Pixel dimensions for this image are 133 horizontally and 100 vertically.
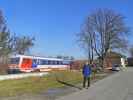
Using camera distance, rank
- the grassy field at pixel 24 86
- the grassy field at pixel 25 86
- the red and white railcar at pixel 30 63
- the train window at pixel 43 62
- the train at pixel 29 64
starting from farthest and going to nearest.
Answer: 1. the train window at pixel 43 62
2. the red and white railcar at pixel 30 63
3. the train at pixel 29 64
4. the grassy field at pixel 24 86
5. the grassy field at pixel 25 86

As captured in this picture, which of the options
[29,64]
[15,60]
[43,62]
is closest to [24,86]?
[15,60]

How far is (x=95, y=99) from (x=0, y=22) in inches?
1783

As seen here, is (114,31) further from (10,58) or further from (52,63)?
(10,58)

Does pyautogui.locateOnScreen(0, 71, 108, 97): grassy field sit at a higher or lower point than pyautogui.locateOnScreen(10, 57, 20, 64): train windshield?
lower

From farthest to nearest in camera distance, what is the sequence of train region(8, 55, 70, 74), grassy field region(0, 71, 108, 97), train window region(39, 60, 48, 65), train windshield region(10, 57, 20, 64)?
train window region(39, 60, 48, 65), train windshield region(10, 57, 20, 64), train region(8, 55, 70, 74), grassy field region(0, 71, 108, 97)

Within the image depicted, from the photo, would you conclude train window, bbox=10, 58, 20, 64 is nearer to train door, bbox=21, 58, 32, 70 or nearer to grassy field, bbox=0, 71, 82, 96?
train door, bbox=21, 58, 32, 70

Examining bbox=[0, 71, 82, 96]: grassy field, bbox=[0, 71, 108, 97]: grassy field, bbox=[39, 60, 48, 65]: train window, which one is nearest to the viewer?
bbox=[0, 71, 108, 97]: grassy field

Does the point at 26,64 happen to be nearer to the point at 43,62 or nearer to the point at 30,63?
the point at 30,63

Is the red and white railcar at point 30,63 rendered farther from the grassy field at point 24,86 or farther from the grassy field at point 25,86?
the grassy field at point 24,86

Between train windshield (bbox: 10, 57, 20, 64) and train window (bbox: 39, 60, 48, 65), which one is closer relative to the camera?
train windshield (bbox: 10, 57, 20, 64)

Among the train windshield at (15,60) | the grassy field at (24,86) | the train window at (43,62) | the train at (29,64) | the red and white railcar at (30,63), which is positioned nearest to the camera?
the grassy field at (24,86)

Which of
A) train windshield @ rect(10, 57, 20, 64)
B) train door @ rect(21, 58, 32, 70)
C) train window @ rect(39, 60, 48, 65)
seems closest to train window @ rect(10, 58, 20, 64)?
train windshield @ rect(10, 57, 20, 64)

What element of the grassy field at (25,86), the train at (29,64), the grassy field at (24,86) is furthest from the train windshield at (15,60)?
the grassy field at (24,86)

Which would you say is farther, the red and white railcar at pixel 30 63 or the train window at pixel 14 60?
the train window at pixel 14 60
